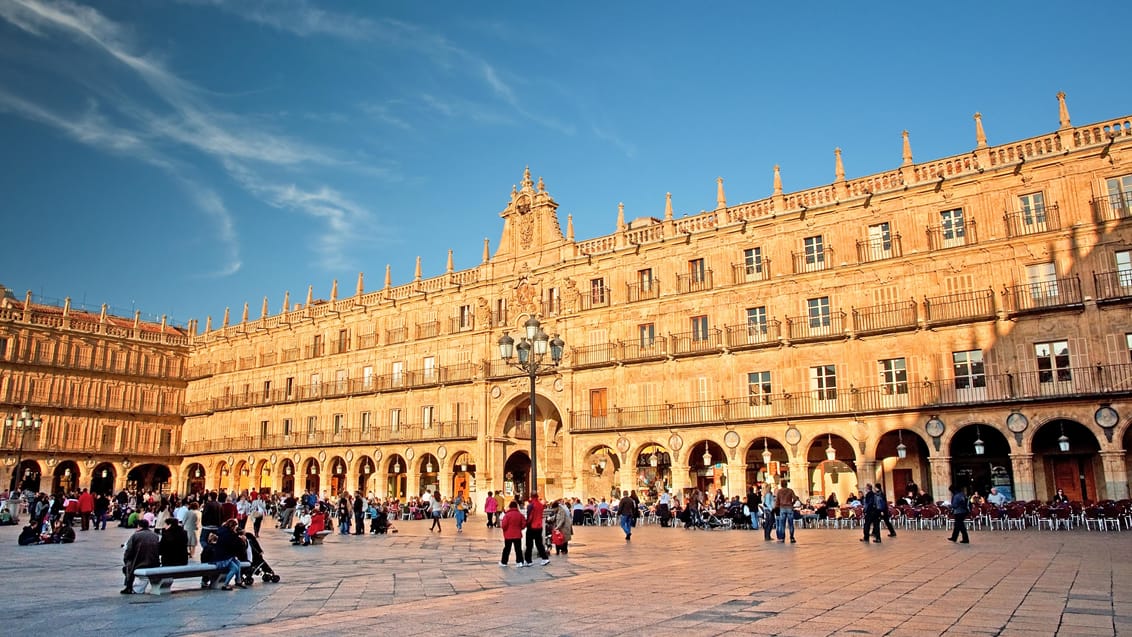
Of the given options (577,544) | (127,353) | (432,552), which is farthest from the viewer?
(127,353)

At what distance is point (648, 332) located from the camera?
38312 millimetres

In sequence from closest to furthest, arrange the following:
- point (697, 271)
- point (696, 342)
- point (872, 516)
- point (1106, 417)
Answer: point (872, 516) < point (1106, 417) < point (696, 342) < point (697, 271)

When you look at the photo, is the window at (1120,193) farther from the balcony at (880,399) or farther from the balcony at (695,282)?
the balcony at (695,282)

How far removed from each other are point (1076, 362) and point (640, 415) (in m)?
16.9

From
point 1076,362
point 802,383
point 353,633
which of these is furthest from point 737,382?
point 353,633

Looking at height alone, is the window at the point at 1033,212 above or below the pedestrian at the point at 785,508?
above

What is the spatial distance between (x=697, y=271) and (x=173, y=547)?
93.2ft

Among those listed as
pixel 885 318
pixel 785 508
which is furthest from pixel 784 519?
pixel 885 318

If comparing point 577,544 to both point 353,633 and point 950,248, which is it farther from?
point 950,248

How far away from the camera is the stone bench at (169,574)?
1102 centimetres

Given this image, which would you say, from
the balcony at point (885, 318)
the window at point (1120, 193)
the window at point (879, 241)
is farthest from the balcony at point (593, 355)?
the window at point (1120, 193)

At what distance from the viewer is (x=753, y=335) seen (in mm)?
34938

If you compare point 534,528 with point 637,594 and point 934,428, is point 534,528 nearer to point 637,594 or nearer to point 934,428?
point 637,594

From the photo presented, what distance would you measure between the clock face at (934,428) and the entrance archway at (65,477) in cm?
5178
